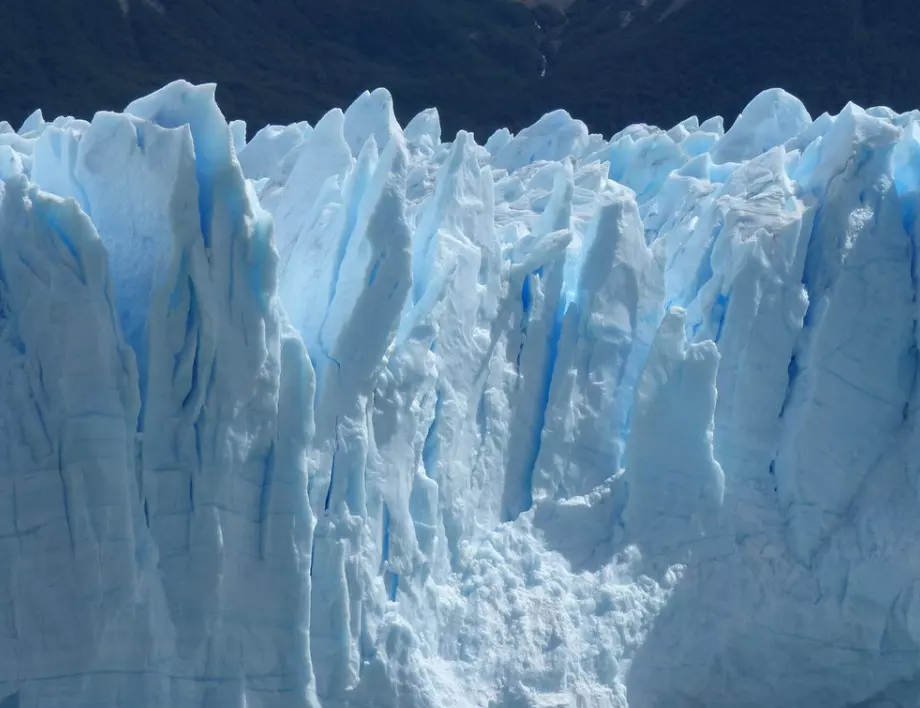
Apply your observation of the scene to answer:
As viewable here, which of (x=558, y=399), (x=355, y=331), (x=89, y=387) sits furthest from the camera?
(x=558, y=399)

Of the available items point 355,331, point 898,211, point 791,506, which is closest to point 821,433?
point 791,506

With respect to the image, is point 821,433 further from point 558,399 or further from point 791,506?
point 558,399

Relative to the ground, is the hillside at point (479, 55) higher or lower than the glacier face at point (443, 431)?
higher

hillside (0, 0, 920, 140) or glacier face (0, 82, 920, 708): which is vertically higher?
hillside (0, 0, 920, 140)

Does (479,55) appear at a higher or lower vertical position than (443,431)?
higher

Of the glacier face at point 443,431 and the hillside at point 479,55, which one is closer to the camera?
the glacier face at point 443,431
